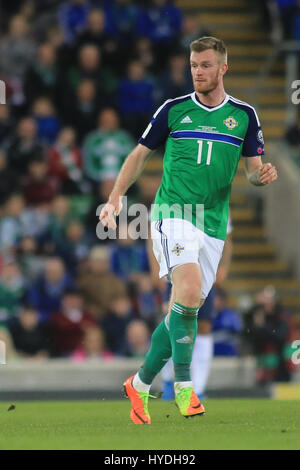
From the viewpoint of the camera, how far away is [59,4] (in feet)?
60.2

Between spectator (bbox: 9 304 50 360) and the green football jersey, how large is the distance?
6324 mm

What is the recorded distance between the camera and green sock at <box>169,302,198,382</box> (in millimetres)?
7668

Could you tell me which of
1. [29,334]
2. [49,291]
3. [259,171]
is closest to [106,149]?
[49,291]

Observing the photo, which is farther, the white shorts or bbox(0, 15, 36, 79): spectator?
bbox(0, 15, 36, 79): spectator

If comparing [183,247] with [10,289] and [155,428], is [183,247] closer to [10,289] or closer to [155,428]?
[155,428]

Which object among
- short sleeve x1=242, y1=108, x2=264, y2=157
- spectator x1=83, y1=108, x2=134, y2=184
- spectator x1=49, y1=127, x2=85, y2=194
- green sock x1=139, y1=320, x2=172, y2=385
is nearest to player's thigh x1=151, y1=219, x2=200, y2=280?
green sock x1=139, y1=320, x2=172, y2=385

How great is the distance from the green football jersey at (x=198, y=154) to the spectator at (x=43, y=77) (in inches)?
341

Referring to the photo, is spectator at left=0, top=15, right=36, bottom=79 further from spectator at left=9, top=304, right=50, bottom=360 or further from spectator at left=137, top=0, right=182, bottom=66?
spectator at left=9, top=304, right=50, bottom=360

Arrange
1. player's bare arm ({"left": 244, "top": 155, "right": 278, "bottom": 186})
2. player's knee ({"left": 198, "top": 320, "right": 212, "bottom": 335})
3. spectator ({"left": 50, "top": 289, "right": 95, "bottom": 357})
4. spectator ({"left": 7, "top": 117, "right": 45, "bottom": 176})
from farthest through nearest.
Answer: spectator ({"left": 7, "top": 117, "right": 45, "bottom": 176}) < spectator ({"left": 50, "top": 289, "right": 95, "bottom": 357}) < player's knee ({"left": 198, "top": 320, "right": 212, "bottom": 335}) < player's bare arm ({"left": 244, "top": 155, "right": 278, "bottom": 186})

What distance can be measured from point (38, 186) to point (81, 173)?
670 mm

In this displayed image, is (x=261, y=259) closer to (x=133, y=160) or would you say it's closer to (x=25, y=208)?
(x=25, y=208)

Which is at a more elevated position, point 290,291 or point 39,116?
point 39,116
